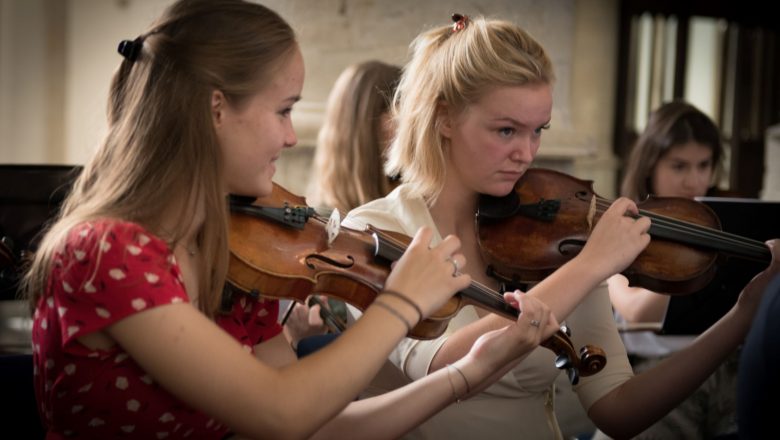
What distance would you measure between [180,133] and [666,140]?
2.02 meters

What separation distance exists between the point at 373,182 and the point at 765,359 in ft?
6.00

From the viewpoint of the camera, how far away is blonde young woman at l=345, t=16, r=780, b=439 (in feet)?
5.29

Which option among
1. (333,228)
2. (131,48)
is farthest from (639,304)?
(131,48)

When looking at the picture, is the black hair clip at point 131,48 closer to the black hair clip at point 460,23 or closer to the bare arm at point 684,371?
the black hair clip at point 460,23

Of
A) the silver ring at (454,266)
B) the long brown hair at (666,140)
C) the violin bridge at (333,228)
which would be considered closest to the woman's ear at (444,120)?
the violin bridge at (333,228)

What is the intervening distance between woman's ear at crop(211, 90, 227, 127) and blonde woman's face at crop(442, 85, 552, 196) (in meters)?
0.61

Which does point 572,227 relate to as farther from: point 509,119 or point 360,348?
point 360,348

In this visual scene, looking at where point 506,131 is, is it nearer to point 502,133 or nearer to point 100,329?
point 502,133

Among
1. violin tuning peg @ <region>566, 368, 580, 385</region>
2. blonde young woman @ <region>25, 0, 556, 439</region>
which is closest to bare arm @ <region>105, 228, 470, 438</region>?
blonde young woman @ <region>25, 0, 556, 439</region>

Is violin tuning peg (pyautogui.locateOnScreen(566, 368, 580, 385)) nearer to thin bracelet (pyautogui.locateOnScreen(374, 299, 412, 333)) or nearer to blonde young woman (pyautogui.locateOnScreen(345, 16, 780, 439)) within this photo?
blonde young woman (pyautogui.locateOnScreen(345, 16, 780, 439))

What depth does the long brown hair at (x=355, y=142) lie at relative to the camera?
265cm

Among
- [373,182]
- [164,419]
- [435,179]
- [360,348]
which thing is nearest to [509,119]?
[435,179]

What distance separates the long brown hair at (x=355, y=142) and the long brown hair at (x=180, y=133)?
4.58 ft

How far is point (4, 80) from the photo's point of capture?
4473mm
